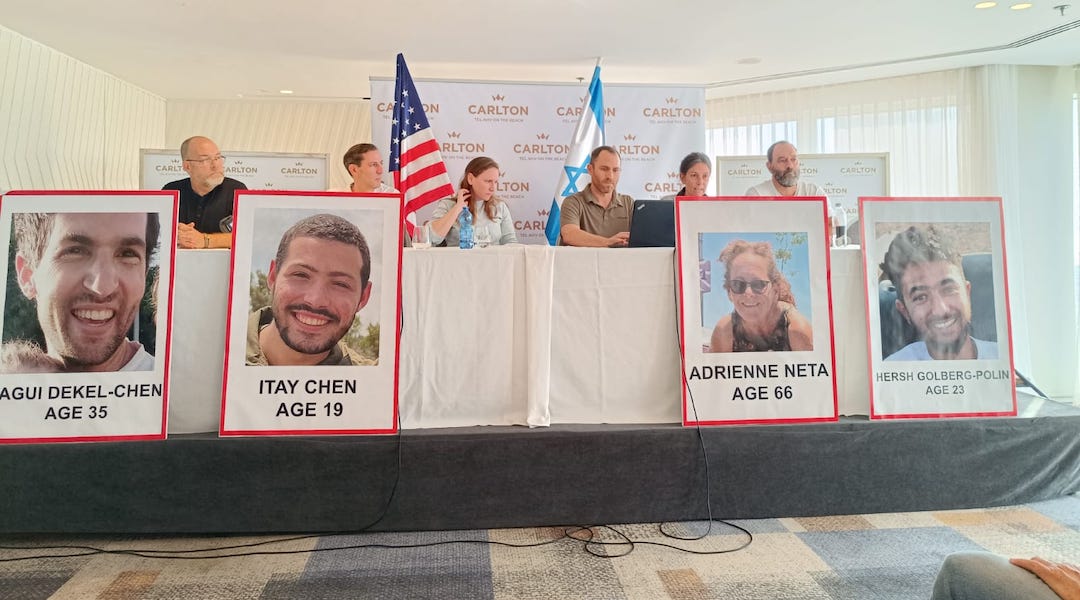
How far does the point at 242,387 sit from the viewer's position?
84.4 inches

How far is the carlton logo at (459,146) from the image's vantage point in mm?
5094

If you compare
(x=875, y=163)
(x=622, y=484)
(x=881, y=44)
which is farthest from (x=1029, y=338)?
(x=622, y=484)

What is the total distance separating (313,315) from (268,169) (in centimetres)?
390

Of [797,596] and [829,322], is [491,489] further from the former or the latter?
[829,322]

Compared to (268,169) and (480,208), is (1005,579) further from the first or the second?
(268,169)

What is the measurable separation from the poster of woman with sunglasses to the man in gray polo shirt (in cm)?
130

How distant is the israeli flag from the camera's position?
194 inches

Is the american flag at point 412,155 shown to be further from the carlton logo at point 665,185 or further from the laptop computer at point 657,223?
the laptop computer at point 657,223

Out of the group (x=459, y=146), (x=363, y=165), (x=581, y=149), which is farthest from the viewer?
(x=459, y=146)

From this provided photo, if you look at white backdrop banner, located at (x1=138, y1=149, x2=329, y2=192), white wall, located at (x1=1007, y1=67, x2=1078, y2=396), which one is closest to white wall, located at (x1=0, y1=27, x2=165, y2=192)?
white backdrop banner, located at (x1=138, y1=149, x2=329, y2=192)

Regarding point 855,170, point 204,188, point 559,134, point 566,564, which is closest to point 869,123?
point 855,170

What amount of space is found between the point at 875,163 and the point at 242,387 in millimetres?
5328

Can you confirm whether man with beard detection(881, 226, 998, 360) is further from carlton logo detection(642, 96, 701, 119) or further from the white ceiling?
carlton logo detection(642, 96, 701, 119)

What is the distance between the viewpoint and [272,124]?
25.6 ft
